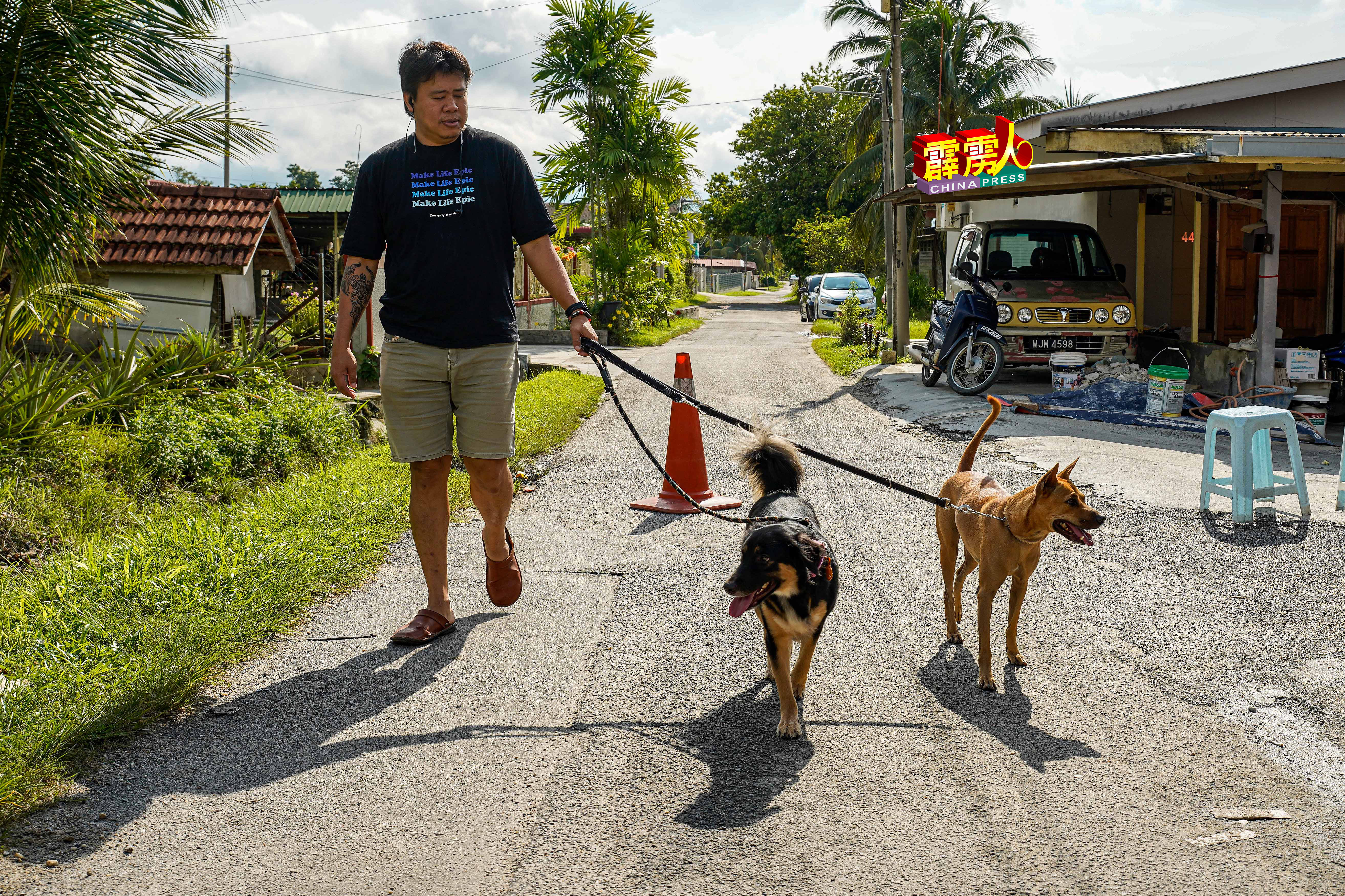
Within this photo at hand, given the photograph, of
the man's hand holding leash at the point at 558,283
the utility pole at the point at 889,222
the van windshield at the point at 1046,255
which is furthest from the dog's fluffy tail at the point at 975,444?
the utility pole at the point at 889,222

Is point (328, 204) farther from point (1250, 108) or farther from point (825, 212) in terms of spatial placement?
point (825, 212)

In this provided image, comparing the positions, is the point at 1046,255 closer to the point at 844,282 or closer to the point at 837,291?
the point at 837,291

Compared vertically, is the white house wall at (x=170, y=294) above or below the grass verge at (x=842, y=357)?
above

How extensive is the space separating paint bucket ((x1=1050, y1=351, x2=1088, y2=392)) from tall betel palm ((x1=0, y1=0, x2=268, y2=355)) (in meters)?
9.57

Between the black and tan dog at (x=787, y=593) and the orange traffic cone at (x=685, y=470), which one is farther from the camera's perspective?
the orange traffic cone at (x=685, y=470)

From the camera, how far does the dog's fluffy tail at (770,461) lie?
4.64 metres

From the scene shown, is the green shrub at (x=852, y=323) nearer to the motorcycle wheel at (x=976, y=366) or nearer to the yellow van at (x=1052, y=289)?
the yellow van at (x=1052, y=289)

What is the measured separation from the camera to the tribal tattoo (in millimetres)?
4578

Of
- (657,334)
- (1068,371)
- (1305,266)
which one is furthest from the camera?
(657,334)

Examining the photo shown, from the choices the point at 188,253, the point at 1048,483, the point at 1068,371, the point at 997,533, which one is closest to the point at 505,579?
the point at 997,533

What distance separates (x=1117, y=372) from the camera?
42.1 feet

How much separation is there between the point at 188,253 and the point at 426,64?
1101 centimetres

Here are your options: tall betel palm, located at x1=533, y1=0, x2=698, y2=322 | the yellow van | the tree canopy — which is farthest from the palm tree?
the tree canopy

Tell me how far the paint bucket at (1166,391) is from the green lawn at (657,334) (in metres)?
13.3
